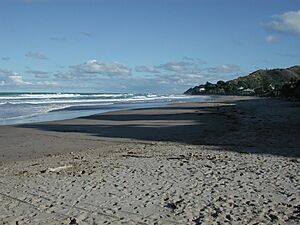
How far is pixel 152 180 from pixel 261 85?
131 meters

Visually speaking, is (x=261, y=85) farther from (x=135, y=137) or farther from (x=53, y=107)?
(x=135, y=137)

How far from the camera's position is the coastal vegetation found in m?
72.4

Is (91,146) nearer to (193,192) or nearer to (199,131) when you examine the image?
(199,131)

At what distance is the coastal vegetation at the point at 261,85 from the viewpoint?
238 ft

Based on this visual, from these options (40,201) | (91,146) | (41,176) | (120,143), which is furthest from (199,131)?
(40,201)

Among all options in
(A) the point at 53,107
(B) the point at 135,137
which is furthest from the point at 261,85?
(B) the point at 135,137

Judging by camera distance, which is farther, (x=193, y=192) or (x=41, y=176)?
(x=41, y=176)

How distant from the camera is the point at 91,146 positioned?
1554cm

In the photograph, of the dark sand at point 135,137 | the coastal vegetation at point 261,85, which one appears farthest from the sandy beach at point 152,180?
the coastal vegetation at point 261,85

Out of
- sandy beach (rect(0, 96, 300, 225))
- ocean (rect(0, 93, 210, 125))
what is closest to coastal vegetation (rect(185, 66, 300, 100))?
ocean (rect(0, 93, 210, 125))

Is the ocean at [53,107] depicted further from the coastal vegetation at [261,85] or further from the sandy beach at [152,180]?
the coastal vegetation at [261,85]

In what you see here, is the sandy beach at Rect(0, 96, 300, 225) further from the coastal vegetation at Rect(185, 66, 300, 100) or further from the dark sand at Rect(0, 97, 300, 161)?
the coastal vegetation at Rect(185, 66, 300, 100)

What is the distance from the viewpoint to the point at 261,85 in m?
134

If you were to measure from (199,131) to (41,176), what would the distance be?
11512mm
